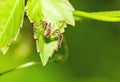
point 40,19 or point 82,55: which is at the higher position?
point 40,19

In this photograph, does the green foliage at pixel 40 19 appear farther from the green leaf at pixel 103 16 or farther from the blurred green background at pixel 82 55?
the blurred green background at pixel 82 55

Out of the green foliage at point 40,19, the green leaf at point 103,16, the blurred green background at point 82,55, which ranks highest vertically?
the green foliage at point 40,19

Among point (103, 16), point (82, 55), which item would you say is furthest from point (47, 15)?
point (82, 55)

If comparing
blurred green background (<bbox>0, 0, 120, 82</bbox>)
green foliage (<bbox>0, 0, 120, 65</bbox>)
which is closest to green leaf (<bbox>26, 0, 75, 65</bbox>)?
green foliage (<bbox>0, 0, 120, 65</bbox>)

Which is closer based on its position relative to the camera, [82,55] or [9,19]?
[9,19]

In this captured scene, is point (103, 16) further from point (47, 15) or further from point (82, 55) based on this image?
point (82, 55)

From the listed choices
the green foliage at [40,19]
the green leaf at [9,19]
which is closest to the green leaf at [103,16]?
the green foliage at [40,19]

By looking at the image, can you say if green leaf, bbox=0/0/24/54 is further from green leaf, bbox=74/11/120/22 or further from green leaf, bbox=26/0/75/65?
green leaf, bbox=74/11/120/22

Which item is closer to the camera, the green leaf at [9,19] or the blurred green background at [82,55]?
the green leaf at [9,19]
